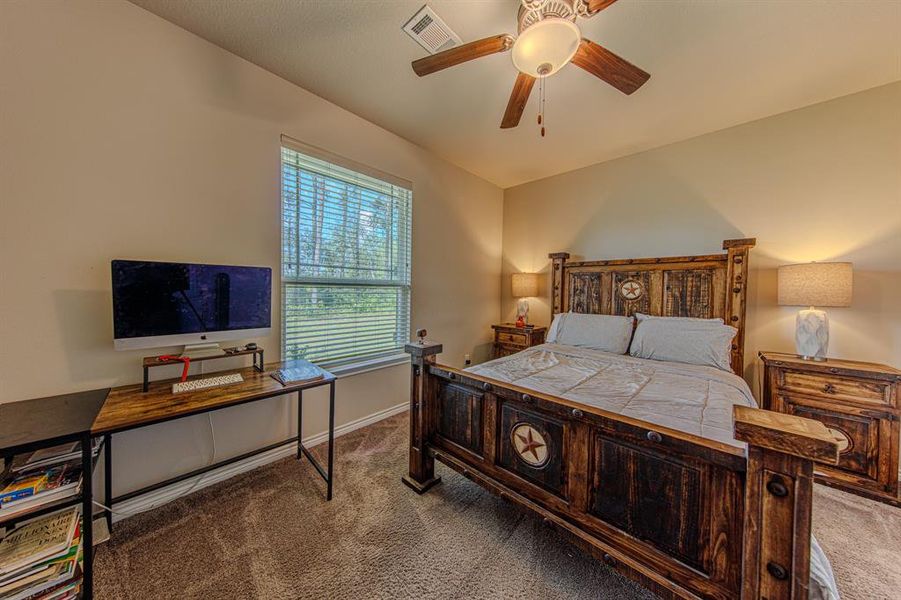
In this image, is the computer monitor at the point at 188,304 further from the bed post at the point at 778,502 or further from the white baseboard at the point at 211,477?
the bed post at the point at 778,502

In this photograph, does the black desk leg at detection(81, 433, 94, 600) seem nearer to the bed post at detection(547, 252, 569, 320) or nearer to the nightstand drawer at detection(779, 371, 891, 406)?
the bed post at detection(547, 252, 569, 320)

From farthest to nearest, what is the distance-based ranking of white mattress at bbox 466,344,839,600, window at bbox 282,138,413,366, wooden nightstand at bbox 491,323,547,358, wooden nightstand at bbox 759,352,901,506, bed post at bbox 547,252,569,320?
wooden nightstand at bbox 491,323,547,358
bed post at bbox 547,252,569,320
window at bbox 282,138,413,366
wooden nightstand at bbox 759,352,901,506
white mattress at bbox 466,344,839,600

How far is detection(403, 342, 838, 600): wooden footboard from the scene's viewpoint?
832mm

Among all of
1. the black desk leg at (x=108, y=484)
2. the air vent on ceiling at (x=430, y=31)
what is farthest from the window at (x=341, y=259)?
the air vent on ceiling at (x=430, y=31)

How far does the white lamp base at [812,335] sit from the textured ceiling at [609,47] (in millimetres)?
1641

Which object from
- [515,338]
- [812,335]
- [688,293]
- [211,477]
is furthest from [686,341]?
[211,477]

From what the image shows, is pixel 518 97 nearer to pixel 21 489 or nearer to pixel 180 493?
pixel 21 489

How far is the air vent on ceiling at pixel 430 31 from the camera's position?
166 cm

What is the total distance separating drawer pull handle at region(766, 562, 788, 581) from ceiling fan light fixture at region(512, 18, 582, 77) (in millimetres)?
1940

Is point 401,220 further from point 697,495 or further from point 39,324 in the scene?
point 697,495

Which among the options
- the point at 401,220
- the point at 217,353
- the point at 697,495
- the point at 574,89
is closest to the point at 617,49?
the point at 574,89

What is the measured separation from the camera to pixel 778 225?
253 cm

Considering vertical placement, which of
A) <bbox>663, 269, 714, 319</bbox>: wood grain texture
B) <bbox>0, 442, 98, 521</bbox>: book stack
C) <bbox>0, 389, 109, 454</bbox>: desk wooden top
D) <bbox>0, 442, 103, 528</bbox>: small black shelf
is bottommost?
<bbox>0, 442, 103, 528</bbox>: small black shelf

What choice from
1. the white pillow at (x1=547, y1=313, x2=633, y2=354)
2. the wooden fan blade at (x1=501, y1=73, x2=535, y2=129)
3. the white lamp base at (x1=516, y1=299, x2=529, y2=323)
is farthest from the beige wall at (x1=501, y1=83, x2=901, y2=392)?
the wooden fan blade at (x1=501, y1=73, x2=535, y2=129)
